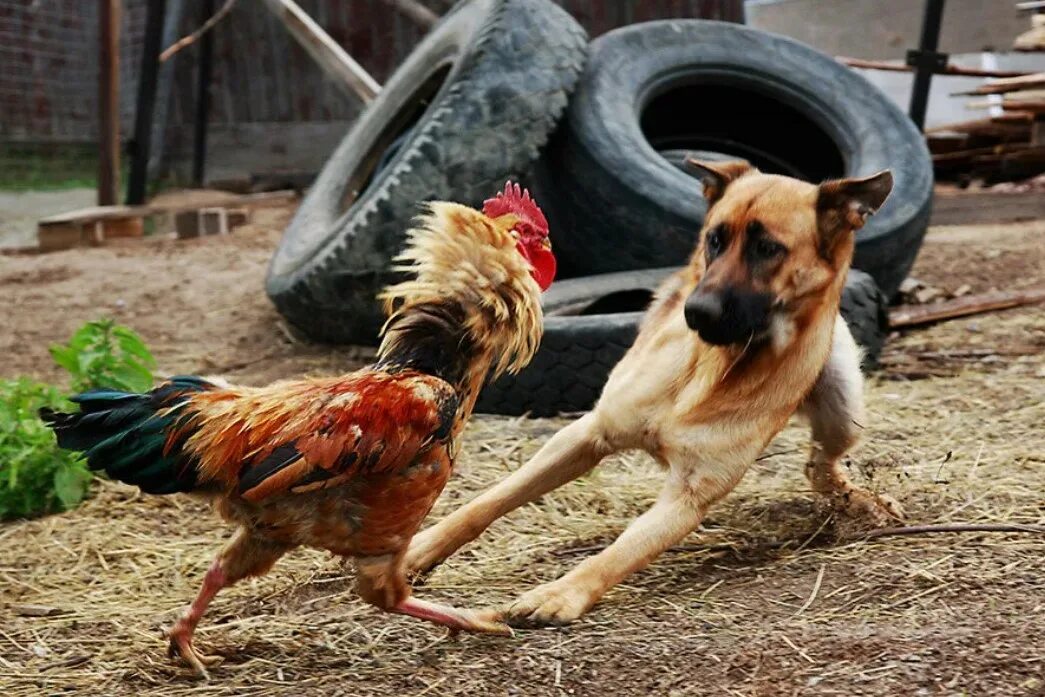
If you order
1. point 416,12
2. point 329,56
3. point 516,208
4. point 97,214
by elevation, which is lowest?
point 97,214

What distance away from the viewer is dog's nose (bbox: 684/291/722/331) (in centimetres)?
336

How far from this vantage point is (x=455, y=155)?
21.3 feet

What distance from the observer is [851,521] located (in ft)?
12.8

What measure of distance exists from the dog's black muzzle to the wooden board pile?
915 centimetres

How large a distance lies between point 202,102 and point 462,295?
11.8 meters

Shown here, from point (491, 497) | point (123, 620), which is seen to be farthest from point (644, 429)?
point (123, 620)

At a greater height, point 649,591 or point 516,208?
point 516,208

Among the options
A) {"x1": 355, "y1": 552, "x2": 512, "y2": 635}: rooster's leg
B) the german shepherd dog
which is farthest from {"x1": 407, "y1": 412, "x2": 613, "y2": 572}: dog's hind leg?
{"x1": 355, "y1": 552, "x2": 512, "y2": 635}: rooster's leg

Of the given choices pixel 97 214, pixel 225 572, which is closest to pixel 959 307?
pixel 225 572

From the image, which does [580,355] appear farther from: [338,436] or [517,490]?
[338,436]

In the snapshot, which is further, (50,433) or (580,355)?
(580,355)

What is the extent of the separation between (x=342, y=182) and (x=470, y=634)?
217 inches

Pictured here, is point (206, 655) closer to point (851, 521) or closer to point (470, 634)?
point (470, 634)

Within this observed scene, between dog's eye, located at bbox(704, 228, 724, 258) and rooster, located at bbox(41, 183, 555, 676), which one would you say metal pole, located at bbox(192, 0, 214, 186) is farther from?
rooster, located at bbox(41, 183, 555, 676)
